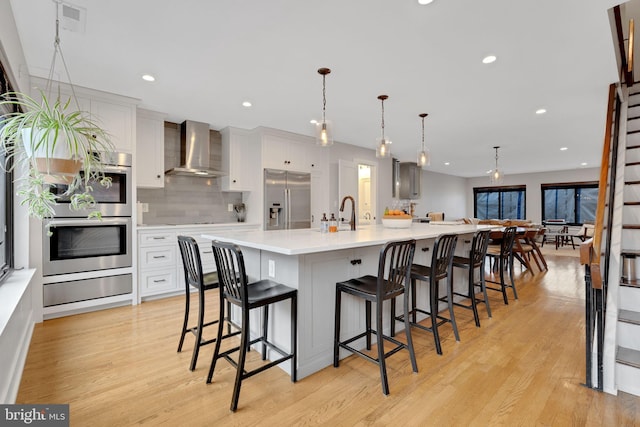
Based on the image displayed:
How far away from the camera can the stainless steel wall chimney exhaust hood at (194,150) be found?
4.47 meters

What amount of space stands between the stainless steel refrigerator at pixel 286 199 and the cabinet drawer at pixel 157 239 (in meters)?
1.43

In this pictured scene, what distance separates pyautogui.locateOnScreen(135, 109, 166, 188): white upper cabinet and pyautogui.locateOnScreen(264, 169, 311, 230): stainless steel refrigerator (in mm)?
1520

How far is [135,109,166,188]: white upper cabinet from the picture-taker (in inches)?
159

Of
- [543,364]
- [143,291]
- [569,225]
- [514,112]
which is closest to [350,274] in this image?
[543,364]

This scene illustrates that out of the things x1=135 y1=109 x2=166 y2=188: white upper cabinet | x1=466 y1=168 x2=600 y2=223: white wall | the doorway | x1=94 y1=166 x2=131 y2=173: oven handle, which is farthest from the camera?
x1=466 y1=168 x2=600 y2=223: white wall

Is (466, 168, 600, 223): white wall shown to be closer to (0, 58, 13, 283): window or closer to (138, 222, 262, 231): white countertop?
(138, 222, 262, 231): white countertop

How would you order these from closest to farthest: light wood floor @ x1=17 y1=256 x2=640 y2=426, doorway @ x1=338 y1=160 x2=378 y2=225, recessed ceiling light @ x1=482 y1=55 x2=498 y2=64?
light wood floor @ x1=17 y1=256 x2=640 y2=426 → recessed ceiling light @ x1=482 y1=55 x2=498 y2=64 → doorway @ x1=338 y1=160 x2=378 y2=225

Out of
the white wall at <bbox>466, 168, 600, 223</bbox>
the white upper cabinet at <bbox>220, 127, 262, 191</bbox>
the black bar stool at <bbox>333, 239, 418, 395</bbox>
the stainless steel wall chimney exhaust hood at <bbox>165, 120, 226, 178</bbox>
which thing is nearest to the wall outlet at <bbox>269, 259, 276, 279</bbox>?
the black bar stool at <bbox>333, 239, 418, 395</bbox>

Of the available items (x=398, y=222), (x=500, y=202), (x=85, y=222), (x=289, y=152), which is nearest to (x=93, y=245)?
(x=85, y=222)

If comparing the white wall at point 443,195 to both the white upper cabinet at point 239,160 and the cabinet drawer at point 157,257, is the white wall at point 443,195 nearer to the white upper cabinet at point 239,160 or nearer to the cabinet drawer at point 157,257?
the white upper cabinet at point 239,160

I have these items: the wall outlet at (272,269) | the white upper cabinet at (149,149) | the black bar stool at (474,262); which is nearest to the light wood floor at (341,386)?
the black bar stool at (474,262)

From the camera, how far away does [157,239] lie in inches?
152

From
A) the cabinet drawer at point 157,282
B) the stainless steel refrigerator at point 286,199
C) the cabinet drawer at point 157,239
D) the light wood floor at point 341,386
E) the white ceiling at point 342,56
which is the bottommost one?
the light wood floor at point 341,386

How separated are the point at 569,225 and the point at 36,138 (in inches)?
507
